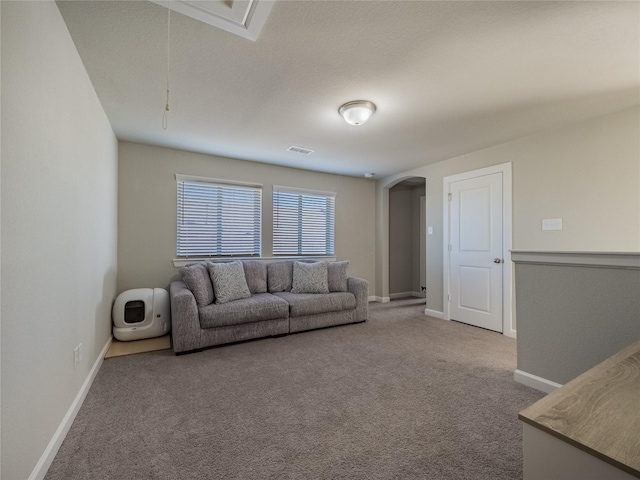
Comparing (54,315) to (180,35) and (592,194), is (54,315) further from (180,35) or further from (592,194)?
(592,194)

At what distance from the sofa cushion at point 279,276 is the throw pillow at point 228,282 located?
Answer: 51 centimetres

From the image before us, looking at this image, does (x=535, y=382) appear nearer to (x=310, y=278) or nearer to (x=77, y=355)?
(x=310, y=278)

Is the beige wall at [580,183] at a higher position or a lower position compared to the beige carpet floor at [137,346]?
higher

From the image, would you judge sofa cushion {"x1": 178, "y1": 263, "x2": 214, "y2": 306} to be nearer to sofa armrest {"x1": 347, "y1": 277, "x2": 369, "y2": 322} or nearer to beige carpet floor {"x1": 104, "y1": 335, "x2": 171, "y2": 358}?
beige carpet floor {"x1": 104, "y1": 335, "x2": 171, "y2": 358}

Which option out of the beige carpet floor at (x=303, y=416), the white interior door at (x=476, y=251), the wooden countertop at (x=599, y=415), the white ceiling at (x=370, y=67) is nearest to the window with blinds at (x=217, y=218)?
the white ceiling at (x=370, y=67)

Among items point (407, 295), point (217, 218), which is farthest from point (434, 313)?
point (217, 218)

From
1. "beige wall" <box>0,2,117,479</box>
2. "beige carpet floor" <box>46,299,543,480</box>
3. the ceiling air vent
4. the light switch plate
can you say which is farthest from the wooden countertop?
the ceiling air vent

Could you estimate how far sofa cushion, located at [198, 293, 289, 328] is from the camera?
3.07 m

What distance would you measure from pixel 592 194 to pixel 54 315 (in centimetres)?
462

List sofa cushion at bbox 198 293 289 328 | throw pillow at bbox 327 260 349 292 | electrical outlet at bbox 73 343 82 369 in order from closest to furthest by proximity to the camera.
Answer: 1. electrical outlet at bbox 73 343 82 369
2. sofa cushion at bbox 198 293 289 328
3. throw pillow at bbox 327 260 349 292

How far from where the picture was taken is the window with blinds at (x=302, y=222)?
479 centimetres

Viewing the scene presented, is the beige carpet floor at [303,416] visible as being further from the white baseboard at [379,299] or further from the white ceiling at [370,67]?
the white baseboard at [379,299]

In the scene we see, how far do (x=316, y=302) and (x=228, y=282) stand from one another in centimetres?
116

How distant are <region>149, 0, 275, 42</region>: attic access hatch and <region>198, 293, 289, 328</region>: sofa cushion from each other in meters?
2.55
